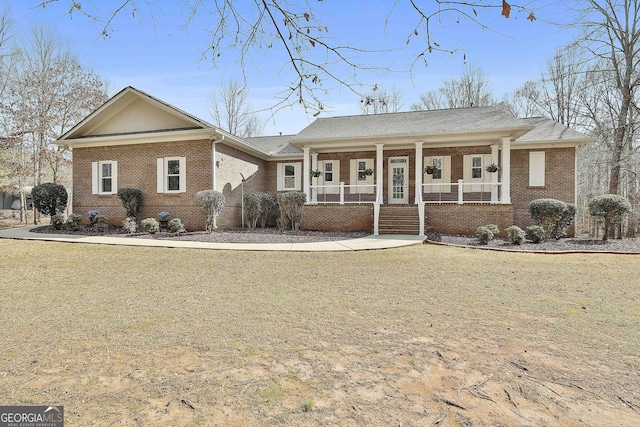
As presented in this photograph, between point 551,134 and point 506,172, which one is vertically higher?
point 551,134

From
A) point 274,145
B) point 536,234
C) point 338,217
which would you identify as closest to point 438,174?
point 338,217

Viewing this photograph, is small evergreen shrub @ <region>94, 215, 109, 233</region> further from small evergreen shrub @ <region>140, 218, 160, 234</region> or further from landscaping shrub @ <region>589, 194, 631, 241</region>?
landscaping shrub @ <region>589, 194, 631, 241</region>

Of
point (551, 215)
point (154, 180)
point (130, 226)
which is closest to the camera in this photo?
point (551, 215)

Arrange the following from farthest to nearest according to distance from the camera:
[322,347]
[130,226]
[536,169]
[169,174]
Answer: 1. [536,169]
2. [169,174]
3. [130,226]
4. [322,347]

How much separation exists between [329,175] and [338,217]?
166 inches

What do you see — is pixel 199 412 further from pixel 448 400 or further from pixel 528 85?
pixel 528 85

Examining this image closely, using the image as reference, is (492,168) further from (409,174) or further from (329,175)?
(329,175)

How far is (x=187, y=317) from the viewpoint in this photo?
3975mm

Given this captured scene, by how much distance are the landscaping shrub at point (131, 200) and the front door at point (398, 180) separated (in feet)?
37.7

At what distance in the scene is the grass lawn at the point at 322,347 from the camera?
220 centimetres

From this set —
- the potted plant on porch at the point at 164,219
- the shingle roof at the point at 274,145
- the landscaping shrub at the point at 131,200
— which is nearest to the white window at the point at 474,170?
the shingle roof at the point at 274,145

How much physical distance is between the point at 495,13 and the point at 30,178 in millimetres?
28897

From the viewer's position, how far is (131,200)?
1359 cm

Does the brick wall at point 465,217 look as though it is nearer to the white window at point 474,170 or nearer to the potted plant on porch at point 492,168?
the potted plant on porch at point 492,168
